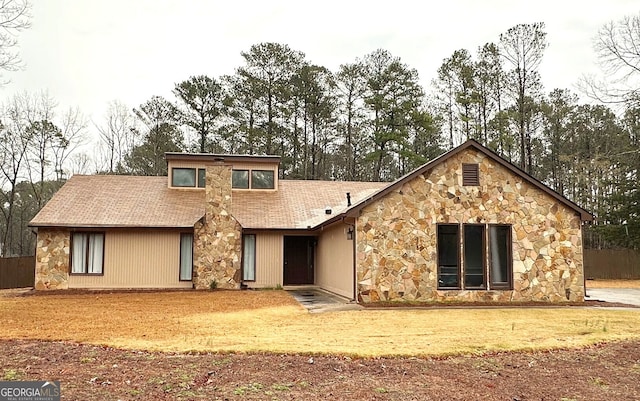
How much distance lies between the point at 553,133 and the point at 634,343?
27678 mm

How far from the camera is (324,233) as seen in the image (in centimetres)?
1892

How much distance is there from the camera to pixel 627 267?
2820 cm

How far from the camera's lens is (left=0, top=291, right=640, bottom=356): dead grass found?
316 inches

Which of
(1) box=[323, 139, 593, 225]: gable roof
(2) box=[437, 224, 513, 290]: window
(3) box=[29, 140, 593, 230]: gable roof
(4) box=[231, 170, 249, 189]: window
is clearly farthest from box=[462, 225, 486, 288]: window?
(4) box=[231, 170, 249, 189]: window

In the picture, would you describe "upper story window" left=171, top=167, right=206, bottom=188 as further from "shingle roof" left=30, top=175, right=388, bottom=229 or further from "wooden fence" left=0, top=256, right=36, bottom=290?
"wooden fence" left=0, top=256, right=36, bottom=290

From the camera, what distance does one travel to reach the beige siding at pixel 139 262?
18.7m

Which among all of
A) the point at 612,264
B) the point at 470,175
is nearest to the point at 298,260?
the point at 470,175

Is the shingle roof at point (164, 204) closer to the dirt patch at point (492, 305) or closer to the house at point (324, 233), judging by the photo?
the house at point (324, 233)

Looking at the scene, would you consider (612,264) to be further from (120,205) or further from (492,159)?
(120,205)

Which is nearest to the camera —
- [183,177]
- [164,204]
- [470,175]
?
[470,175]

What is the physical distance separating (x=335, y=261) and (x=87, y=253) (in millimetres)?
9029

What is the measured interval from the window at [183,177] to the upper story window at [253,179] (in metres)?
1.68

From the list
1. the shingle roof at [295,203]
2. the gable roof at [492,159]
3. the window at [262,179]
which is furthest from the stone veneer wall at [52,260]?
the gable roof at [492,159]

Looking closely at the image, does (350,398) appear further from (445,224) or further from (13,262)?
(13,262)
